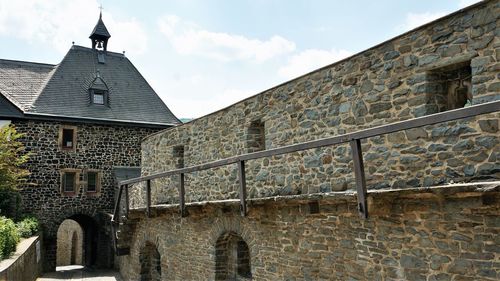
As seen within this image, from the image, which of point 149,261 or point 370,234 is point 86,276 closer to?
point 149,261

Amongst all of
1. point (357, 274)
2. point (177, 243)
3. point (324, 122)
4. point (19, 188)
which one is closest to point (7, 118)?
point (19, 188)

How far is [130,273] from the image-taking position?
1397 centimetres

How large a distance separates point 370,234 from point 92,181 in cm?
1783

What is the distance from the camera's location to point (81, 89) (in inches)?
872

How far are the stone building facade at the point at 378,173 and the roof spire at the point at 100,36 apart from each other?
18.3 m

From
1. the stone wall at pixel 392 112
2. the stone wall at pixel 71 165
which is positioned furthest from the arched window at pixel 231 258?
the stone wall at pixel 71 165

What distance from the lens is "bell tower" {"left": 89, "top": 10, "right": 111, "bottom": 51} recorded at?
24.9 metres

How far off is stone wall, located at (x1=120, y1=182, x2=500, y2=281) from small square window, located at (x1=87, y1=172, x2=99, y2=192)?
12875 mm

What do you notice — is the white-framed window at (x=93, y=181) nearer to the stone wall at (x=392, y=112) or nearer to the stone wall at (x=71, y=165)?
the stone wall at (x=71, y=165)

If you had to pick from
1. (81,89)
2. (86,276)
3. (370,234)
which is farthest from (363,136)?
(81,89)

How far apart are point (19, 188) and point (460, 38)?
18.9 meters

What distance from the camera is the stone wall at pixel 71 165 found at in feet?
63.4

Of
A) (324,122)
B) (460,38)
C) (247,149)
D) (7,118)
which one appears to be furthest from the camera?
(7,118)

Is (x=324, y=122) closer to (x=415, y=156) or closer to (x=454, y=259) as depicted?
(x=415, y=156)
